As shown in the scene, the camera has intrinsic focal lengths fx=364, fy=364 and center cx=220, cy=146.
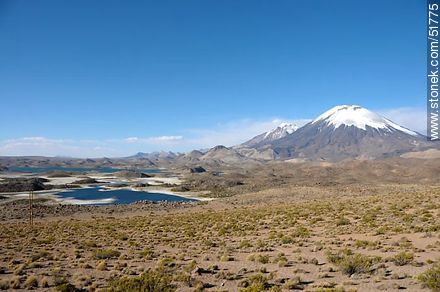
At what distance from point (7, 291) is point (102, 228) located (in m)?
19.3

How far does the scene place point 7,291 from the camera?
13781 millimetres

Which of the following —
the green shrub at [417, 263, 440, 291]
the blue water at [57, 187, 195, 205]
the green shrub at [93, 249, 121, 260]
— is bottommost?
the blue water at [57, 187, 195, 205]

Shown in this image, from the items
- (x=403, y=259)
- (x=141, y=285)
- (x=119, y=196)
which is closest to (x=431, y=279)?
(x=403, y=259)

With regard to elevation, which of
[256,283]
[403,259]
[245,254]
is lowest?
[245,254]

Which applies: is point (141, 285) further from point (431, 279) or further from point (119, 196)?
point (119, 196)

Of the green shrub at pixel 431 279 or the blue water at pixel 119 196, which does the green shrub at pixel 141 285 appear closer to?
the green shrub at pixel 431 279

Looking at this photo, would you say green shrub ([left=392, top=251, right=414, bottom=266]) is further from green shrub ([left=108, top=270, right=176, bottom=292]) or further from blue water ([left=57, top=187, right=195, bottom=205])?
blue water ([left=57, top=187, right=195, bottom=205])

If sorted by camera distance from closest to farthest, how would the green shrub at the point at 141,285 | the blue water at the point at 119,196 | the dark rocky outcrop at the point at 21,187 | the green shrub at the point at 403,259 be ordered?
the green shrub at the point at 141,285 < the green shrub at the point at 403,259 < the blue water at the point at 119,196 < the dark rocky outcrop at the point at 21,187

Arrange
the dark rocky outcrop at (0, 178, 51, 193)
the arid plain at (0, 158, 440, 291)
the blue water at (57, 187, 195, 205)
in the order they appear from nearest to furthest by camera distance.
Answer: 1. the arid plain at (0, 158, 440, 291)
2. the blue water at (57, 187, 195, 205)
3. the dark rocky outcrop at (0, 178, 51, 193)

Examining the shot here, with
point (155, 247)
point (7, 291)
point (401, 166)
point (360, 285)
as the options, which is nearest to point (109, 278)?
point (7, 291)

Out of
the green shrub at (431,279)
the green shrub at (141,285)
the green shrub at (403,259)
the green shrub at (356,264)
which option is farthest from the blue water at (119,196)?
the green shrub at (431,279)

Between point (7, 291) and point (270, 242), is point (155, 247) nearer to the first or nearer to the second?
point (270, 242)

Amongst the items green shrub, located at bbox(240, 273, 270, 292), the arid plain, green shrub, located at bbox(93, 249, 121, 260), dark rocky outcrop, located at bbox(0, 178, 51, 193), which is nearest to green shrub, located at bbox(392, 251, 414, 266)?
the arid plain

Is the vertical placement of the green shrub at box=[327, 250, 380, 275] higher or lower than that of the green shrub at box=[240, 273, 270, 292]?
higher
